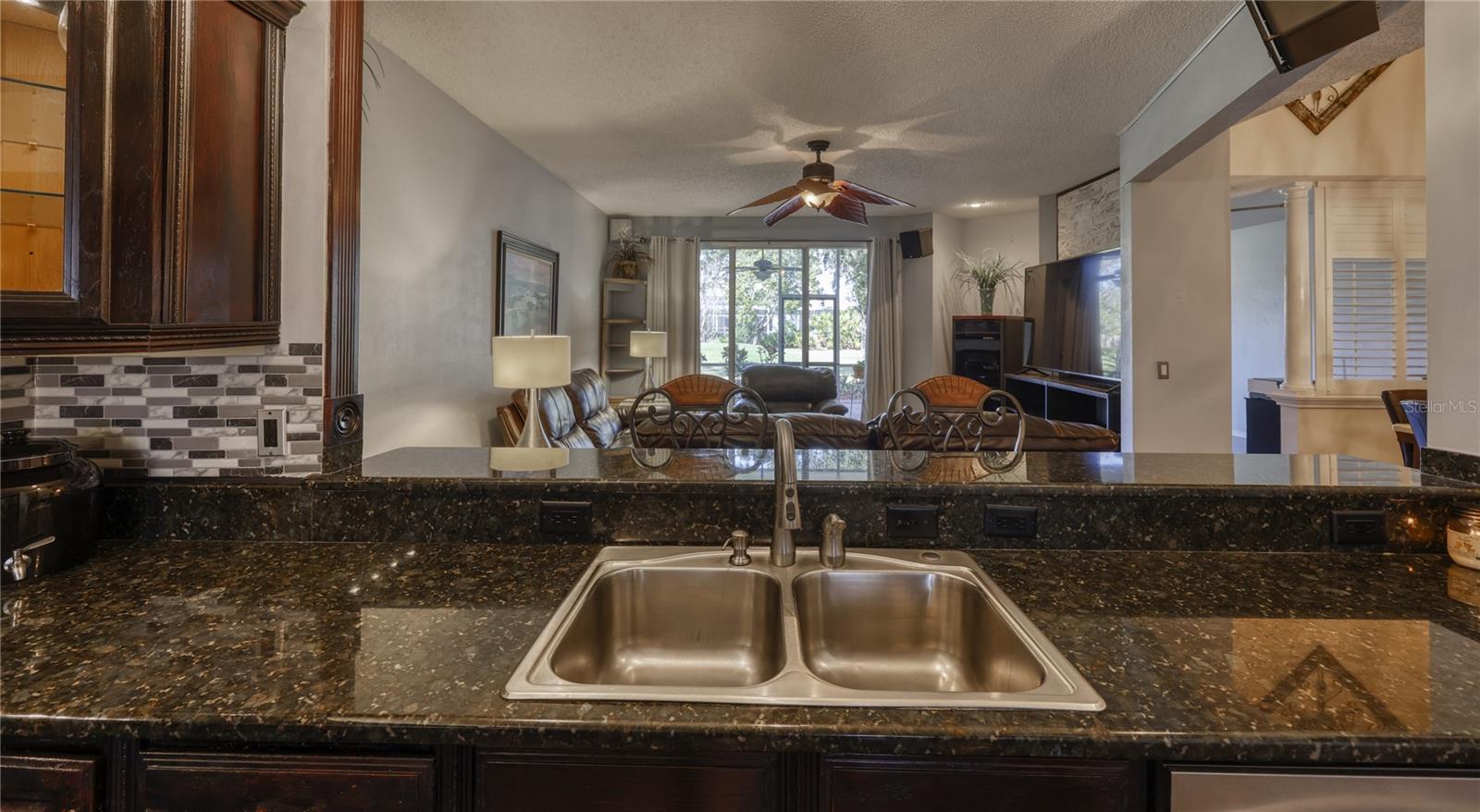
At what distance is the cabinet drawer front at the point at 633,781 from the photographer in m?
0.76

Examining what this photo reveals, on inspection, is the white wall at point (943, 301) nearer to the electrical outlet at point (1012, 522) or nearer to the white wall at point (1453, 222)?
the white wall at point (1453, 222)

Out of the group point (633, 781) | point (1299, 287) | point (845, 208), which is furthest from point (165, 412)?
point (1299, 287)

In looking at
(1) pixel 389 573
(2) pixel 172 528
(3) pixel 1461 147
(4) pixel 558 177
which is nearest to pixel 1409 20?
(3) pixel 1461 147

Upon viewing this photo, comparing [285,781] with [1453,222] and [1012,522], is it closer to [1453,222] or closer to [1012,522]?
[1012,522]

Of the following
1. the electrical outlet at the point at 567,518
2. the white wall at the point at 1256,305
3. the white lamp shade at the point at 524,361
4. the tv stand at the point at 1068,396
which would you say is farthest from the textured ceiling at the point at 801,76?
the white wall at the point at 1256,305

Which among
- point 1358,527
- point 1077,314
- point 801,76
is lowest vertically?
point 1358,527

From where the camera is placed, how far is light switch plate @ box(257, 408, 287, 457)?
1.42 metres

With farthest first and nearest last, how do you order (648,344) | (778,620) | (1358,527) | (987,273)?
(987,273)
(648,344)
(1358,527)
(778,620)

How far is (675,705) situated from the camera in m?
0.76

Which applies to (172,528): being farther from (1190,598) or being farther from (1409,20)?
(1409,20)

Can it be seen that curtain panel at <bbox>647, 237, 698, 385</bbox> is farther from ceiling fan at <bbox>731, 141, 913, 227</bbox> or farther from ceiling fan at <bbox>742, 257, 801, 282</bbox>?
ceiling fan at <bbox>731, 141, 913, 227</bbox>

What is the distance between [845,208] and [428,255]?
8.45 feet

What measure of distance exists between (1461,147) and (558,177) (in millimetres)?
5022

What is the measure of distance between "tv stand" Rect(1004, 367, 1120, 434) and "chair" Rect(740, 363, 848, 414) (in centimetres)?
170
